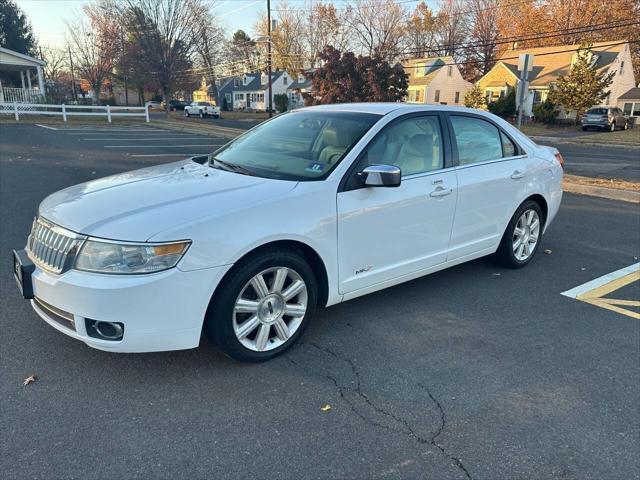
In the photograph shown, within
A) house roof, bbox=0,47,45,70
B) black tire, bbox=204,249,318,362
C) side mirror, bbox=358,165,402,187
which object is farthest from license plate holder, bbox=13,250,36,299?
house roof, bbox=0,47,45,70

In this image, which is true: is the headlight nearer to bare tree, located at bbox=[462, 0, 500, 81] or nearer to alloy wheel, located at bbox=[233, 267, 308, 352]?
alloy wheel, located at bbox=[233, 267, 308, 352]

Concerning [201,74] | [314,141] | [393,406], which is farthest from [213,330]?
[201,74]

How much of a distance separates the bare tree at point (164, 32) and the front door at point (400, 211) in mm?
36064

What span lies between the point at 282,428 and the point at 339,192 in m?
1.58

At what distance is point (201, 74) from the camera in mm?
65688

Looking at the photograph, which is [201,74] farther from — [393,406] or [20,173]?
[393,406]

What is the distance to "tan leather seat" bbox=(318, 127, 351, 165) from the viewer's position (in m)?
3.65

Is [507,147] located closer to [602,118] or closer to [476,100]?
[602,118]

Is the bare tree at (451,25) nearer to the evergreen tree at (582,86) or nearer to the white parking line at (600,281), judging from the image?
the evergreen tree at (582,86)

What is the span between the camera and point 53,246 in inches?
116

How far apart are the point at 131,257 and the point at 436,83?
184 ft

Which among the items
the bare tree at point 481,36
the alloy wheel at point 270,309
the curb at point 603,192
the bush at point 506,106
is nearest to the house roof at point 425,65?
the bare tree at point 481,36

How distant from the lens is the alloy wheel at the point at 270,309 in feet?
10.2

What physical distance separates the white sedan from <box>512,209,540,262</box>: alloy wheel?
1.04 feet
